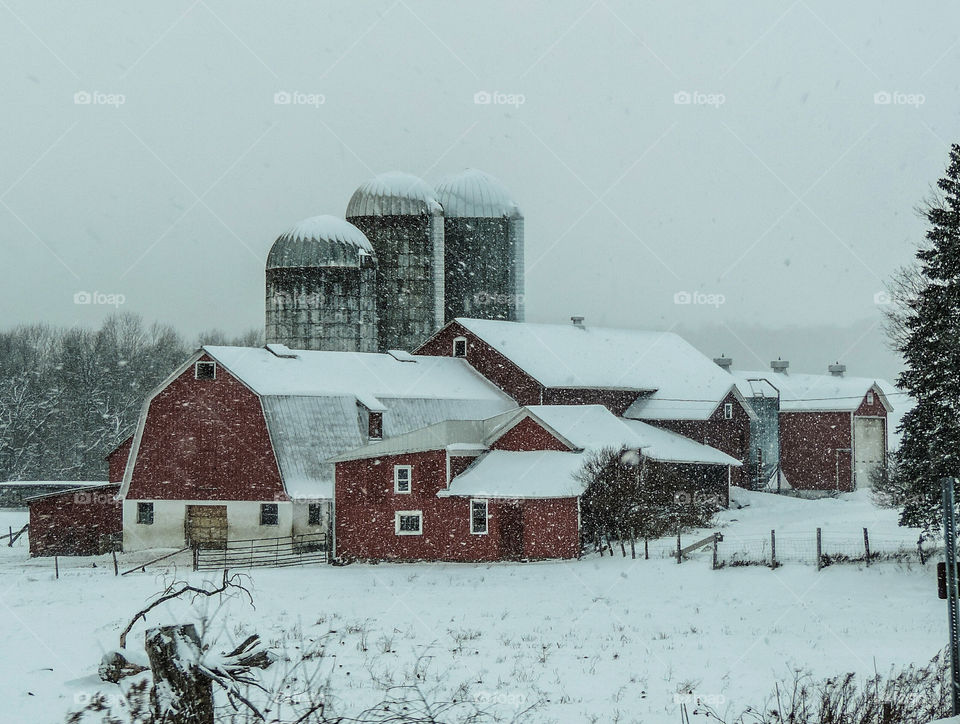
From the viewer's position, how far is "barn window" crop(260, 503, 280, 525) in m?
36.0

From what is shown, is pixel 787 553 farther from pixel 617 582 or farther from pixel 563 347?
pixel 563 347

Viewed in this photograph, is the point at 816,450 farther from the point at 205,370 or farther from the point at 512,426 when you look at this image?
the point at 205,370

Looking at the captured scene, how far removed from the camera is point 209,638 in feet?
57.2

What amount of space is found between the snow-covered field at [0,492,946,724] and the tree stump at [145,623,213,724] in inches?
68.5

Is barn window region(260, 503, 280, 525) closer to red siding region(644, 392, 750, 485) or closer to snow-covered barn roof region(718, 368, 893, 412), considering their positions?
red siding region(644, 392, 750, 485)

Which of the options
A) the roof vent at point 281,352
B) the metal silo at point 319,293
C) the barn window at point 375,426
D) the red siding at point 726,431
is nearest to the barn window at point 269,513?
the barn window at point 375,426

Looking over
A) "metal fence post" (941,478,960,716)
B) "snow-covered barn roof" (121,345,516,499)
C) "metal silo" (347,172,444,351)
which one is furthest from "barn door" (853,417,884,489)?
"metal fence post" (941,478,960,716)

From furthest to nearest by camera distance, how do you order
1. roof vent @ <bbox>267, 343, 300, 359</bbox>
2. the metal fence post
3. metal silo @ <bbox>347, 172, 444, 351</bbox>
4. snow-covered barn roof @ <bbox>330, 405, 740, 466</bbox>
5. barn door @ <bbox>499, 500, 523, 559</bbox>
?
1. metal silo @ <bbox>347, 172, 444, 351</bbox>
2. roof vent @ <bbox>267, 343, 300, 359</bbox>
3. snow-covered barn roof @ <bbox>330, 405, 740, 466</bbox>
4. barn door @ <bbox>499, 500, 523, 559</bbox>
5. the metal fence post

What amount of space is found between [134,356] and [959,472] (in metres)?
66.3

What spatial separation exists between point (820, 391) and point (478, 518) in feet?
97.7

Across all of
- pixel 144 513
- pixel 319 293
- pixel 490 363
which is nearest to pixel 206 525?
pixel 144 513

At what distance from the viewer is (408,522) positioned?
3269 cm

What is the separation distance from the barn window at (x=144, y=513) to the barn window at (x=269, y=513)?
13.1 feet

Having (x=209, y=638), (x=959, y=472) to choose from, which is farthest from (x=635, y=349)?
(x=209, y=638)
